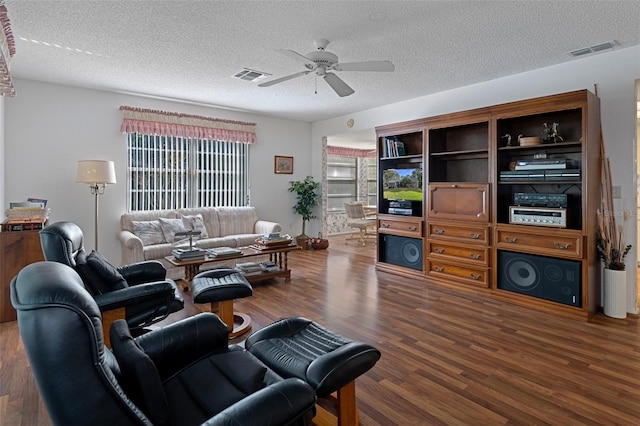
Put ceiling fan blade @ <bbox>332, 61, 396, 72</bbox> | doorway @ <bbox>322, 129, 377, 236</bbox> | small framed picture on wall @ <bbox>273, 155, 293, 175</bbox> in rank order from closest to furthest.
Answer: ceiling fan blade @ <bbox>332, 61, 396, 72</bbox>, small framed picture on wall @ <bbox>273, 155, 293, 175</bbox>, doorway @ <bbox>322, 129, 377, 236</bbox>

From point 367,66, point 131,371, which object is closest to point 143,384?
point 131,371

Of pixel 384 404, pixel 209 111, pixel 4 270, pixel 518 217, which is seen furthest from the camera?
pixel 209 111

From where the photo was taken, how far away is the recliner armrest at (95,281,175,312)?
213cm

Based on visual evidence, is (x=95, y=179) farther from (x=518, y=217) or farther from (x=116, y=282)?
(x=518, y=217)

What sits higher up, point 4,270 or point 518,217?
point 518,217

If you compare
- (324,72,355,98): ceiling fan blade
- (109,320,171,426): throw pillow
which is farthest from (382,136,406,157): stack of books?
(109,320,171,426): throw pillow

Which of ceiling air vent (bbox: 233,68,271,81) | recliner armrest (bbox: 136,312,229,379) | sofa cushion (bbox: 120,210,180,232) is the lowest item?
recliner armrest (bbox: 136,312,229,379)

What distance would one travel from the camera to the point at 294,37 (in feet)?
10.2

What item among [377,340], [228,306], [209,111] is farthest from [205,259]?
[209,111]

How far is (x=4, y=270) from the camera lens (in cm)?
313

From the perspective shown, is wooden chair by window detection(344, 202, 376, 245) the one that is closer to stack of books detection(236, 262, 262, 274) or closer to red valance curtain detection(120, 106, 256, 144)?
red valance curtain detection(120, 106, 256, 144)

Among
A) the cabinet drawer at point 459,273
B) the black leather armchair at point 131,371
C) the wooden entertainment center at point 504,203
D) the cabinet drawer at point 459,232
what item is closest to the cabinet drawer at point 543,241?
the wooden entertainment center at point 504,203

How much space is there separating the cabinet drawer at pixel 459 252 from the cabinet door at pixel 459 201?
0.33 m

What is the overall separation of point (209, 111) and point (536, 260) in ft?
16.9
